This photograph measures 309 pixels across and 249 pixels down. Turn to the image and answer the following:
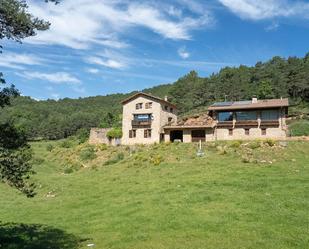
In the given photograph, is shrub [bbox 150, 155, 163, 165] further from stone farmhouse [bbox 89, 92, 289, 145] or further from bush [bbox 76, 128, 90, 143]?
bush [bbox 76, 128, 90, 143]

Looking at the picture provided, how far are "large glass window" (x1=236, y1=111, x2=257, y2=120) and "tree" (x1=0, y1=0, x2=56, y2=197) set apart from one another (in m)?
48.1

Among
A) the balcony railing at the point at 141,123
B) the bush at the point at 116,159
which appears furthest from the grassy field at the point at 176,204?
the balcony railing at the point at 141,123

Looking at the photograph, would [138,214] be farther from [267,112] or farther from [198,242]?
[267,112]

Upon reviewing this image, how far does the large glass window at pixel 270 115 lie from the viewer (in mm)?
58263

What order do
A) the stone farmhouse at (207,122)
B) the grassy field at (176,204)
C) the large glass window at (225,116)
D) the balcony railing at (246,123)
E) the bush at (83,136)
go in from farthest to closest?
the bush at (83,136) → the large glass window at (225,116) → the balcony railing at (246,123) → the stone farmhouse at (207,122) → the grassy field at (176,204)

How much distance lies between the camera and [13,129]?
15539 mm

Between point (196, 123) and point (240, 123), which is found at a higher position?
point (196, 123)

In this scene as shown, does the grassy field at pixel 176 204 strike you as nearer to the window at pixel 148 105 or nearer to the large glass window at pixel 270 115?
the large glass window at pixel 270 115

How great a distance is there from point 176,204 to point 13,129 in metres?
12.9

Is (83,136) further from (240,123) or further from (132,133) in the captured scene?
(240,123)

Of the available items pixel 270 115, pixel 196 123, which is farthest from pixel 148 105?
pixel 270 115

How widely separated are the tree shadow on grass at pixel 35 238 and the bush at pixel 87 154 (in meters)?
32.9

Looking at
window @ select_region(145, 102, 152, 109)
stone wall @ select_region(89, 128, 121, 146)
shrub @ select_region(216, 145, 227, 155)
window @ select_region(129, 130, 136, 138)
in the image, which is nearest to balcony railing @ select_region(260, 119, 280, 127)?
shrub @ select_region(216, 145, 227, 155)

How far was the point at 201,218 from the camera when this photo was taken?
843 inches
